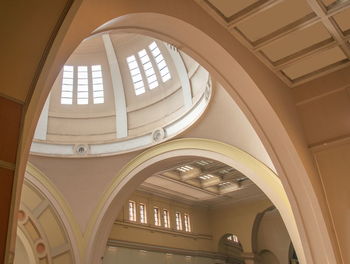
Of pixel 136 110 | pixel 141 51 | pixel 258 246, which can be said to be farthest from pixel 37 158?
pixel 258 246

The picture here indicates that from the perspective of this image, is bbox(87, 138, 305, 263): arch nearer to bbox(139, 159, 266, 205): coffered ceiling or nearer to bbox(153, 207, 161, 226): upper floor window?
bbox(139, 159, 266, 205): coffered ceiling

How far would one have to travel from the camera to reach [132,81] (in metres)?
15.1

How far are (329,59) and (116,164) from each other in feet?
28.4

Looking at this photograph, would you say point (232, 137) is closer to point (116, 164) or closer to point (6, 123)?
point (116, 164)

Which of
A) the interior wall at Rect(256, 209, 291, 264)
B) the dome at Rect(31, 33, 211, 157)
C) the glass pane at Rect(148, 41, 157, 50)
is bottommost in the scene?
the interior wall at Rect(256, 209, 291, 264)

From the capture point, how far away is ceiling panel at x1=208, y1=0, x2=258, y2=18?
6926 millimetres

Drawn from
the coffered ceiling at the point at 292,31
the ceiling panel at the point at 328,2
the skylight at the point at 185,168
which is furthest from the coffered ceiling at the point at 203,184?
the ceiling panel at the point at 328,2

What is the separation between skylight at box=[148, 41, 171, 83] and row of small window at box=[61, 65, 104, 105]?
2.32 meters

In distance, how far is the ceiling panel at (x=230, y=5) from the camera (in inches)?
273

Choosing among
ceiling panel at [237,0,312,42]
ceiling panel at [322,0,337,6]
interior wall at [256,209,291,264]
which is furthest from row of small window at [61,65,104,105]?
interior wall at [256,209,291,264]

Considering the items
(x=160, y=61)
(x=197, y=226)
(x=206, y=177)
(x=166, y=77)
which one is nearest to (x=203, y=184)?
(x=206, y=177)

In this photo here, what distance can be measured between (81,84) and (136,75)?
7.13 ft

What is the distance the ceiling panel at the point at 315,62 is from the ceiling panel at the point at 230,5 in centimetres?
239

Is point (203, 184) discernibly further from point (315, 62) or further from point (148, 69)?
point (315, 62)
